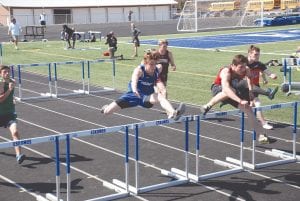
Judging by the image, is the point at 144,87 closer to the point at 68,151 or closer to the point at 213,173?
the point at 213,173

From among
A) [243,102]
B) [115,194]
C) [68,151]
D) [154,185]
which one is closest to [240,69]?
[243,102]

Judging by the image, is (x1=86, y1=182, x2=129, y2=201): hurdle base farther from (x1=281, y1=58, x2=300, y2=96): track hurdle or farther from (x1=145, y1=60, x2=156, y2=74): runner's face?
(x1=281, y1=58, x2=300, y2=96): track hurdle

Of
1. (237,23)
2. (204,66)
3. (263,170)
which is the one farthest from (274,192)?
(237,23)

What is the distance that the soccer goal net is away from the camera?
51250 millimetres

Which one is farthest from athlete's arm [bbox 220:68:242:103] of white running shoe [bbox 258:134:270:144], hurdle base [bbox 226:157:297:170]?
white running shoe [bbox 258:134:270:144]

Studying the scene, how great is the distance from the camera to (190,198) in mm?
8469

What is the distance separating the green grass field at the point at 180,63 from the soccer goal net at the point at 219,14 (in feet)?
48.9

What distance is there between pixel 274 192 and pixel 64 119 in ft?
24.2

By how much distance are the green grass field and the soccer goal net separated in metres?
14.9

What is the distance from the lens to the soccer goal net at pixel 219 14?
51.2 m

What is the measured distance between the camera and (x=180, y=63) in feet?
85.0

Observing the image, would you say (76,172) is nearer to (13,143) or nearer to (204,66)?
(13,143)

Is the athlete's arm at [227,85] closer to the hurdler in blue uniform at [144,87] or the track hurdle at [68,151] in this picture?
the hurdler in blue uniform at [144,87]

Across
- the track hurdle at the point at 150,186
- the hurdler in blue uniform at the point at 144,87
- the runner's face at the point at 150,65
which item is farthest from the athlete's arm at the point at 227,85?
the runner's face at the point at 150,65
